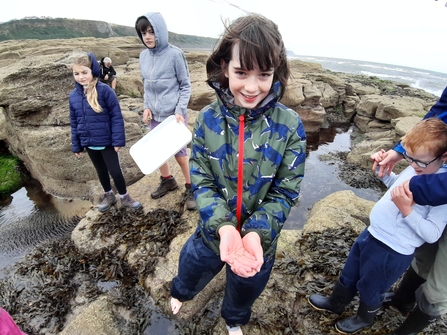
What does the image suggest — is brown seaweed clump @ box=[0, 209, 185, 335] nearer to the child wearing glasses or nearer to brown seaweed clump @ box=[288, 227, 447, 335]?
brown seaweed clump @ box=[288, 227, 447, 335]

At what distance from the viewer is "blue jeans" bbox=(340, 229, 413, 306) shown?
1.88 m

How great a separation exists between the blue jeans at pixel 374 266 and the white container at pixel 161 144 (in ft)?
7.50

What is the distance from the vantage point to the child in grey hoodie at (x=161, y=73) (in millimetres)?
3174

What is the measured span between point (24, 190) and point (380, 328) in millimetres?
6644

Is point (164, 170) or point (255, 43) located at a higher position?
point (255, 43)

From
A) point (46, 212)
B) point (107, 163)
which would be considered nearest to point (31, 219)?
point (46, 212)

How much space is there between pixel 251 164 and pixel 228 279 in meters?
0.99

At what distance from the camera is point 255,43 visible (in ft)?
4.64

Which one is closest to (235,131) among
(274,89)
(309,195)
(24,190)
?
(274,89)

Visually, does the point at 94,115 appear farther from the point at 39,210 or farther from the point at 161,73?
the point at 39,210

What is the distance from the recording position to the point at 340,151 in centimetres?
866

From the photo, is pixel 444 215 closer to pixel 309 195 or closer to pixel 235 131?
pixel 235 131

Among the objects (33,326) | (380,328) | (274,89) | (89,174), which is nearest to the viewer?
(274,89)

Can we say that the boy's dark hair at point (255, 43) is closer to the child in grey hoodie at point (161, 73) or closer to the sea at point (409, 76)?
the child in grey hoodie at point (161, 73)
